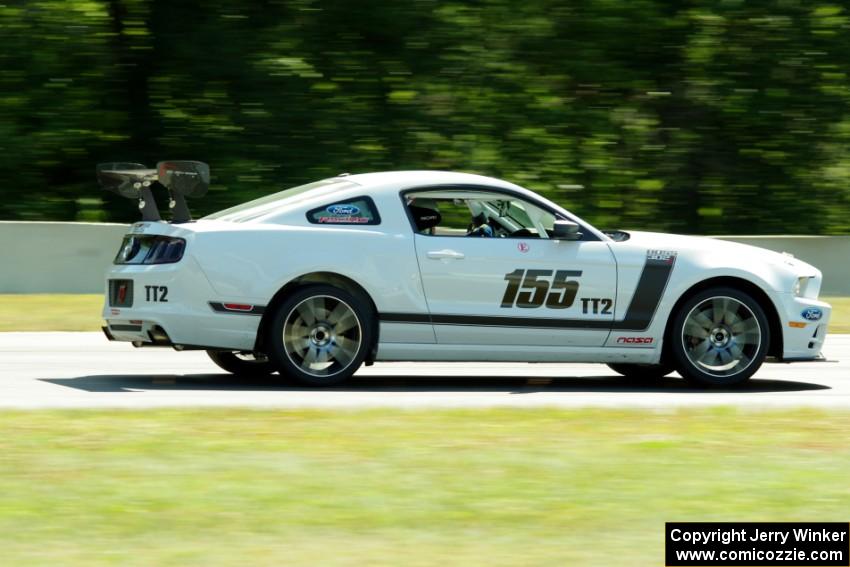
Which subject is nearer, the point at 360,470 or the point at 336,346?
the point at 360,470

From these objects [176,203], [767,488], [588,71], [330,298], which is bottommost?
[767,488]

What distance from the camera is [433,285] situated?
32.1 feet

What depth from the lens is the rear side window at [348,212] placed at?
9.82 meters

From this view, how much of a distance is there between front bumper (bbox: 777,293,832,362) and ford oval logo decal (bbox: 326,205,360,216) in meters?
3.09

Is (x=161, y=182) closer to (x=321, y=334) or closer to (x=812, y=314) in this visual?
(x=321, y=334)

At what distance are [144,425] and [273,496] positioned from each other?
1.99 metres

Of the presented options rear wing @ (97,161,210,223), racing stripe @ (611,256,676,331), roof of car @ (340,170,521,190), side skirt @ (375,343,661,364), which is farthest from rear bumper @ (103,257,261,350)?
racing stripe @ (611,256,676,331)

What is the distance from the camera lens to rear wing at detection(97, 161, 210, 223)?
9969 mm

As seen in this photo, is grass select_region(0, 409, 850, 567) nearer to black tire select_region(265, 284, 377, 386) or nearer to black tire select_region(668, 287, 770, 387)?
black tire select_region(265, 284, 377, 386)

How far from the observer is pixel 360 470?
21.6 feet

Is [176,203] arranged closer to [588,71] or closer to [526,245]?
[526,245]

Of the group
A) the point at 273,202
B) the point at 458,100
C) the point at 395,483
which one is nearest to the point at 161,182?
the point at 273,202

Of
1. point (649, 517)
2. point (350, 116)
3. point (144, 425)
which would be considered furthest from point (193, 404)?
point (350, 116)

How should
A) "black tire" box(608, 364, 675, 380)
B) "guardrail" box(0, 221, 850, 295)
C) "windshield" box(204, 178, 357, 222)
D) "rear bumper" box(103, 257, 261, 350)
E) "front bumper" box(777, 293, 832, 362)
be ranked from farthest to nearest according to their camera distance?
"guardrail" box(0, 221, 850, 295) → "black tire" box(608, 364, 675, 380) → "front bumper" box(777, 293, 832, 362) → "windshield" box(204, 178, 357, 222) → "rear bumper" box(103, 257, 261, 350)
